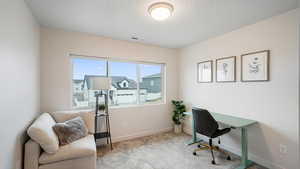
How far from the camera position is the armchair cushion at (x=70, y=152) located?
1704mm

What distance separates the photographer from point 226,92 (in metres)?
2.85

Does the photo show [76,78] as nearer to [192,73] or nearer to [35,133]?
[35,133]

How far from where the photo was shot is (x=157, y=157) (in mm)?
2543

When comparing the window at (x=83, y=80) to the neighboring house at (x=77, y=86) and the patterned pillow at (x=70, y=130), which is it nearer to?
the neighboring house at (x=77, y=86)

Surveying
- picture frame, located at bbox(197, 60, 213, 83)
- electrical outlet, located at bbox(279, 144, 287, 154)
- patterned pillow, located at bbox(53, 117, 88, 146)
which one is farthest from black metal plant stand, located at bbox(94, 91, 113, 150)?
electrical outlet, located at bbox(279, 144, 287, 154)

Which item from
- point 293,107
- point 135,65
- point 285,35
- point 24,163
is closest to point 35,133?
point 24,163

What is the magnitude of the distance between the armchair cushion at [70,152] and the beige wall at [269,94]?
2627 millimetres

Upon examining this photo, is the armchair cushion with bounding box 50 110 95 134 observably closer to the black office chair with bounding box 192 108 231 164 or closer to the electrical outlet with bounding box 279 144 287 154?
the black office chair with bounding box 192 108 231 164


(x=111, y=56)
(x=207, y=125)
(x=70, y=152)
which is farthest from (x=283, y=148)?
(x=111, y=56)

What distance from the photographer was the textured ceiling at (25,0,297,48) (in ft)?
6.04

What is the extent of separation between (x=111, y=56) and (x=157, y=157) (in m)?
2.35

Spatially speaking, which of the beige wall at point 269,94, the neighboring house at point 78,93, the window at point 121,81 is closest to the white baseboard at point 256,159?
the beige wall at point 269,94

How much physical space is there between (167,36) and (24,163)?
10.2ft

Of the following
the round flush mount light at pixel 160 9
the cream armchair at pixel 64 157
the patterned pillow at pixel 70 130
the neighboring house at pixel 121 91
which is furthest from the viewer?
the neighboring house at pixel 121 91
